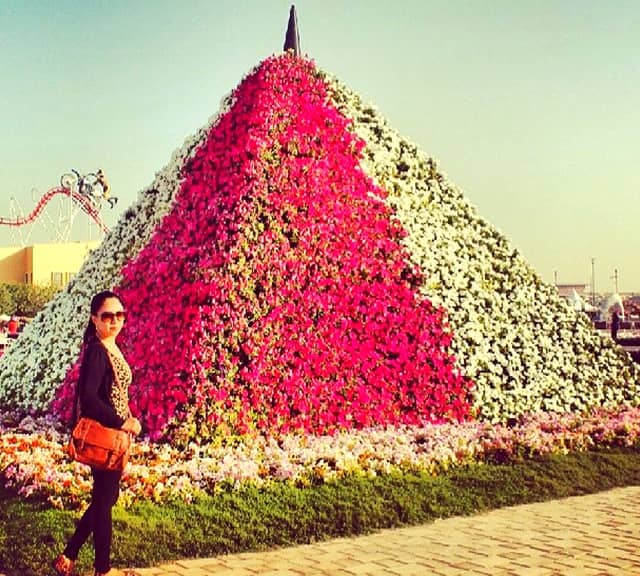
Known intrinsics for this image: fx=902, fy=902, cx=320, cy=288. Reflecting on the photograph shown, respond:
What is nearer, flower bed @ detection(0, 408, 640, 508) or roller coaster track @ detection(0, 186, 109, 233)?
flower bed @ detection(0, 408, 640, 508)

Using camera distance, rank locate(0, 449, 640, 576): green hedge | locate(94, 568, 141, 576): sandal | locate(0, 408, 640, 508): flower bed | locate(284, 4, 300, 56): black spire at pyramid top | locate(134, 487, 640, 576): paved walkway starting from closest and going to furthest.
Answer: locate(94, 568, 141, 576): sandal → locate(134, 487, 640, 576): paved walkway → locate(0, 449, 640, 576): green hedge → locate(0, 408, 640, 508): flower bed → locate(284, 4, 300, 56): black spire at pyramid top

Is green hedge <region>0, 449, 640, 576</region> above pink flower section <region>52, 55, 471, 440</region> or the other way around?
the other way around

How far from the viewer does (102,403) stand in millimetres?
4871

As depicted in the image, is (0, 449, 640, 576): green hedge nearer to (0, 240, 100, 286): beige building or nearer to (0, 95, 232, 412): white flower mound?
(0, 95, 232, 412): white flower mound

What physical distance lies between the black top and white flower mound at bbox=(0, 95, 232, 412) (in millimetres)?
6353

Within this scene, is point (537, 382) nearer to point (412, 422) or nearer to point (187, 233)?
point (412, 422)

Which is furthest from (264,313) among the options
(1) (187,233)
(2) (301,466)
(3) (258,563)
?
(3) (258,563)

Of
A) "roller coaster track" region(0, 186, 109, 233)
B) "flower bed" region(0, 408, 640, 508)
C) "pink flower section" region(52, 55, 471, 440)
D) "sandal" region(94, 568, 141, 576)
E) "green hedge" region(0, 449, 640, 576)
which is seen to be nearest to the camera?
"sandal" region(94, 568, 141, 576)

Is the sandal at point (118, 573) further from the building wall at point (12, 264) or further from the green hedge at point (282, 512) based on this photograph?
the building wall at point (12, 264)

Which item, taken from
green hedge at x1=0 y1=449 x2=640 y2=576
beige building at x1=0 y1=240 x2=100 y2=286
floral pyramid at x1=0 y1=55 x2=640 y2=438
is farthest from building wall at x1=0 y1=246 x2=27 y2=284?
green hedge at x1=0 y1=449 x2=640 y2=576

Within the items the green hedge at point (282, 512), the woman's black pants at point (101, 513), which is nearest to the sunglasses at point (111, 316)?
the woman's black pants at point (101, 513)

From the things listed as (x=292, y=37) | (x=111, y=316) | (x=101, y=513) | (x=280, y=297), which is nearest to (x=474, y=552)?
(x=101, y=513)

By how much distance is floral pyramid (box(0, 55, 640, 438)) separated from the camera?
9.35m

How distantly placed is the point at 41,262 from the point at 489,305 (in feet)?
Answer: 187
